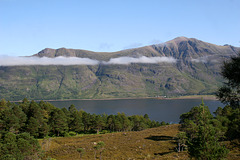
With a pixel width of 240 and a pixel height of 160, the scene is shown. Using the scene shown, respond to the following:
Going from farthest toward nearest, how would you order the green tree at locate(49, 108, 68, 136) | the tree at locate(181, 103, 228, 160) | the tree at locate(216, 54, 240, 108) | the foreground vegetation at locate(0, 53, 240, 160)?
1. the green tree at locate(49, 108, 68, 136)
2. the foreground vegetation at locate(0, 53, 240, 160)
3. the tree at locate(216, 54, 240, 108)
4. the tree at locate(181, 103, 228, 160)

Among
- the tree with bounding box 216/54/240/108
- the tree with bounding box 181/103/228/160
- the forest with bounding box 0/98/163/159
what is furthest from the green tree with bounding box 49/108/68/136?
the tree with bounding box 216/54/240/108

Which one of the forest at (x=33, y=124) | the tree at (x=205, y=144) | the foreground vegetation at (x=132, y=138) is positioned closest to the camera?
the tree at (x=205, y=144)

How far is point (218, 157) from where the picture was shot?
58.7 feet

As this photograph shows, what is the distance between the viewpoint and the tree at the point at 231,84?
18.8 metres

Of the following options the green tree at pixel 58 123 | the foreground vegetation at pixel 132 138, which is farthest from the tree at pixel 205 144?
the green tree at pixel 58 123

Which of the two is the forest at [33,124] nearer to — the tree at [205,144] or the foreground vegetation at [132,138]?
the foreground vegetation at [132,138]

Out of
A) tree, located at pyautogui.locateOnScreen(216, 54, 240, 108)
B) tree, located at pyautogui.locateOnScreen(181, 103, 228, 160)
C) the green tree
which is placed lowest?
the green tree

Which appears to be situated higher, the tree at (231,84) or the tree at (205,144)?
the tree at (231,84)

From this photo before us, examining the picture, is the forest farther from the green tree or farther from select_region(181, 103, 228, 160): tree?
select_region(181, 103, 228, 160): tree

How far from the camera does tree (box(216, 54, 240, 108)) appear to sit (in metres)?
18.8

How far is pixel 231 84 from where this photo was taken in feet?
64.0

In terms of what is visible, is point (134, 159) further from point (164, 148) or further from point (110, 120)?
point (110, 120)

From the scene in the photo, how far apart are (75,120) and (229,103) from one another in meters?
86.4

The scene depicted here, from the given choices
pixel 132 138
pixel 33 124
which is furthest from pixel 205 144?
pixel 33 124
